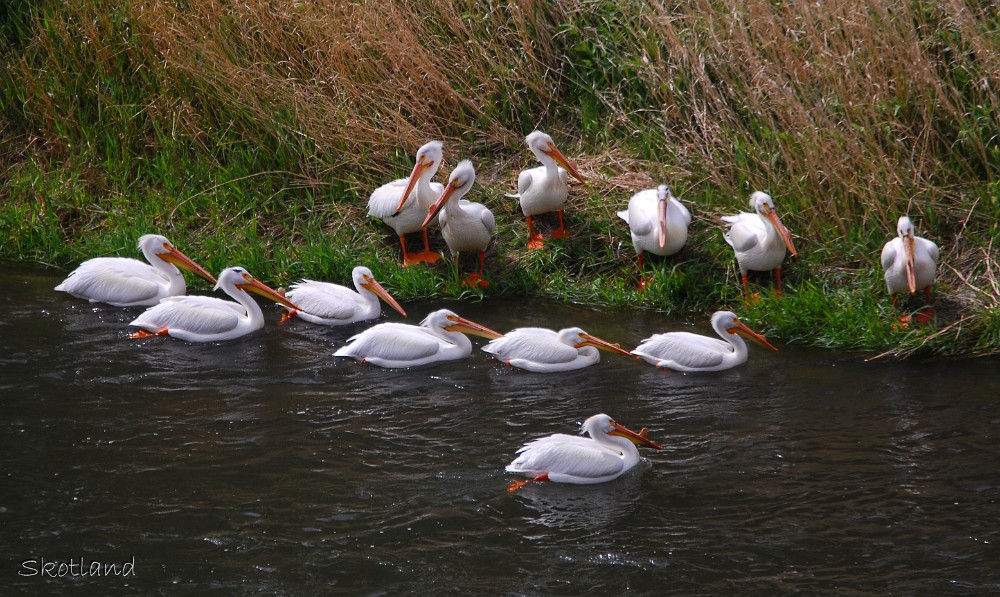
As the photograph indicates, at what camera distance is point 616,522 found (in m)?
4.74

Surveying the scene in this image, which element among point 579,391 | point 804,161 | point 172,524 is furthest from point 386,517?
point 804,161

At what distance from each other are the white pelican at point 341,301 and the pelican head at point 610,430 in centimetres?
233

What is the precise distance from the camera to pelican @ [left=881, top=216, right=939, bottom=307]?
6594 mm

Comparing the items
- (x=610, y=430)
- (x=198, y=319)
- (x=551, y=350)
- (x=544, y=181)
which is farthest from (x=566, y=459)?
(x=544, y=181)

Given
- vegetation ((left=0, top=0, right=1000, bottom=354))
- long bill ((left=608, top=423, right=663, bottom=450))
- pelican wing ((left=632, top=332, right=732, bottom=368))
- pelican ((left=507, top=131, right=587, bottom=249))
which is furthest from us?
pelican ((left=507, top=131, right=587, bottom=249))

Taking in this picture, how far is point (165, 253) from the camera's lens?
7762 mm

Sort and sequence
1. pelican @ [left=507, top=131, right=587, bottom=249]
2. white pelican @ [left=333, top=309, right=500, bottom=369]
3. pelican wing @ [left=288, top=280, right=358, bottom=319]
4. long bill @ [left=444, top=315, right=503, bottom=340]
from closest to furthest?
white pelican @ [left=333, top=309, right=500, bottom=369], long bill @ [left=444, top=315, right=503, bottom=340], pelican wing @ [left=288, top=280, right=358, bottom=319], pelican @ [left=507, top=131, right=587, bottom=249]

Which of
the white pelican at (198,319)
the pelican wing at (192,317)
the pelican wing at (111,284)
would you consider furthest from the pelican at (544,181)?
the pelican wing at (111,284)

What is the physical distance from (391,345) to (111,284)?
2.25 metres

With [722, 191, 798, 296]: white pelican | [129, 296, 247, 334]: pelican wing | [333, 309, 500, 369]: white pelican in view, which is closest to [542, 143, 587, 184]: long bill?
[722, 191, 798, 296]: white pelican

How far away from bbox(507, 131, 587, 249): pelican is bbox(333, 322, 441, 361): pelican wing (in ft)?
5.87

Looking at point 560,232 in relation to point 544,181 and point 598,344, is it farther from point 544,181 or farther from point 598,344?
point 598,344

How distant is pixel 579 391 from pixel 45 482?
108 inches

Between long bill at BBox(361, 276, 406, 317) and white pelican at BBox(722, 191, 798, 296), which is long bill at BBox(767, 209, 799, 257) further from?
long bill at BBox(361, 276, 406, 317)
